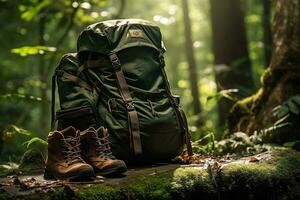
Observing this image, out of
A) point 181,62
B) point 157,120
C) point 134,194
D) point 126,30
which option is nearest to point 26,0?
point 126,30

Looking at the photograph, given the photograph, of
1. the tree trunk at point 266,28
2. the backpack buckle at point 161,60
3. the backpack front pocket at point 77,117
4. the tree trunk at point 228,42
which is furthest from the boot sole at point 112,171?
the tree trunk at point 266,28

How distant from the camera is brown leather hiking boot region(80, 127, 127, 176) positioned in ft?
12.2

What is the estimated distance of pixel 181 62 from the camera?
87.7ft

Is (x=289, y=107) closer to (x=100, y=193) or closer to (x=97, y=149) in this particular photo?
(x=97, y=149)

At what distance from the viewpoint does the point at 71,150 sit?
3.69 meters

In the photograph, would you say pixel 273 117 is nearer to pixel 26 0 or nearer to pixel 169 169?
pixel 169 169

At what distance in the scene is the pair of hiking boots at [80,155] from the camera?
11.6 feet

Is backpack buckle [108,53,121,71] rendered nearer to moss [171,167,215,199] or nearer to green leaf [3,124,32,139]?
moss [171,167,215,199]

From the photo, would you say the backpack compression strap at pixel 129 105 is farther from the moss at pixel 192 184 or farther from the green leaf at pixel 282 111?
the green leaf at pixel 282 111

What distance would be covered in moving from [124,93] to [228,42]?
5.08 m

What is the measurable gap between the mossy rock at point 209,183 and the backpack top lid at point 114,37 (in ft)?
3.77

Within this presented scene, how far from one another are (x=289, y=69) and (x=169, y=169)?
2.64 metres

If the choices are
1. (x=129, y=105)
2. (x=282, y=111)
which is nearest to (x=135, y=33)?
(x=129, y=105)

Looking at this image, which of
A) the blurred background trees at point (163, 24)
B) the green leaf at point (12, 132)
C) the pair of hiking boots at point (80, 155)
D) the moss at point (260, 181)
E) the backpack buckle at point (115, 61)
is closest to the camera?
the pair of hiking boots at point (80, 155)
